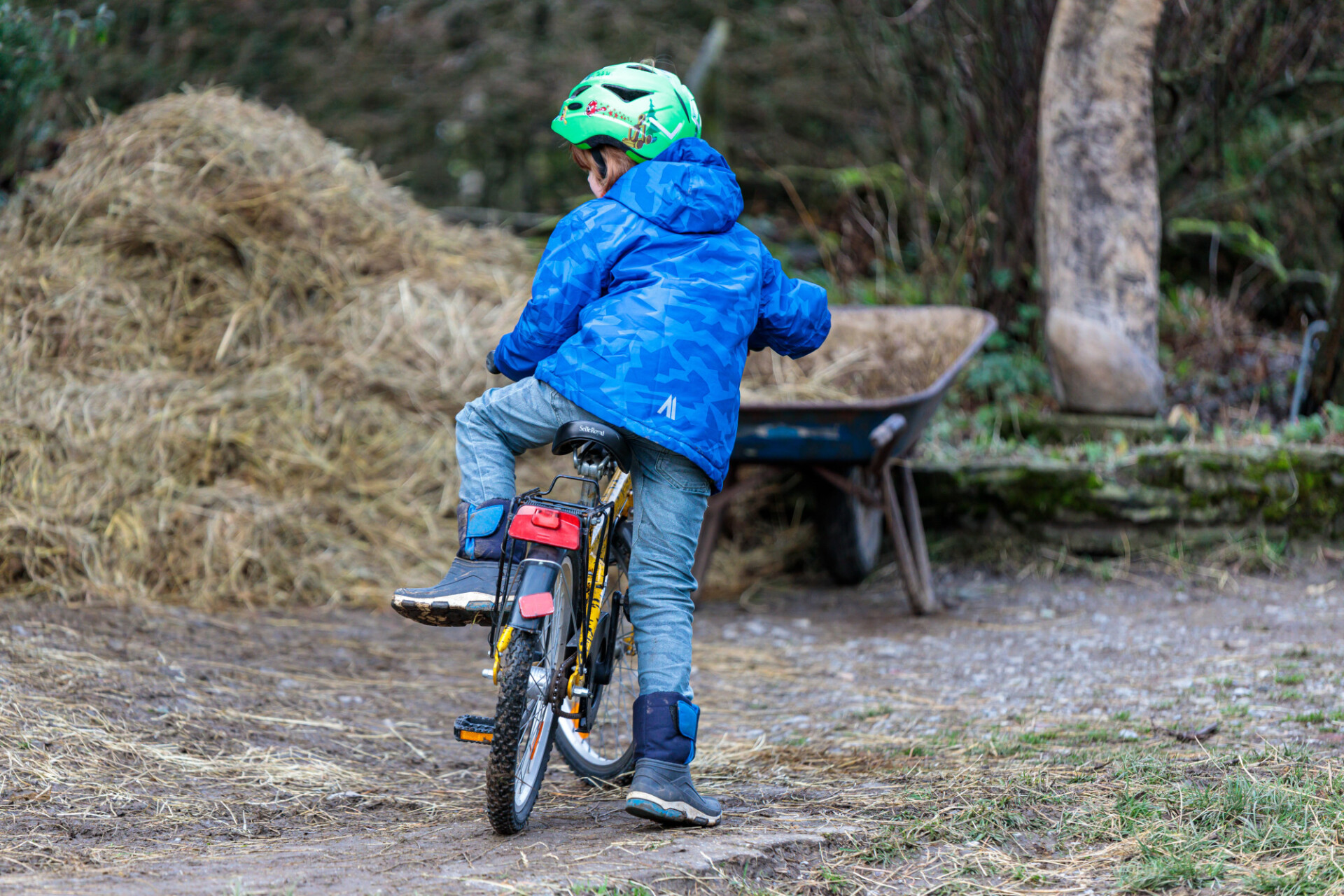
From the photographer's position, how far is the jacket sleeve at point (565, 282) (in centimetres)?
234

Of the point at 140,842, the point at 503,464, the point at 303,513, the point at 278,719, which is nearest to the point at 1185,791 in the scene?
the point at 503,464

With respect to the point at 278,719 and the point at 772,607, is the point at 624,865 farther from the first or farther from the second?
the point at 772,607

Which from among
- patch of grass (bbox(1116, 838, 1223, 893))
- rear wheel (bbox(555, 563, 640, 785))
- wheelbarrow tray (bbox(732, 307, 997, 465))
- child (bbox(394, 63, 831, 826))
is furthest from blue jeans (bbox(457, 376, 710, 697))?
wheelbarrow tray (bbox(732, 307, 997, 465))

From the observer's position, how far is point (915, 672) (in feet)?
12.5

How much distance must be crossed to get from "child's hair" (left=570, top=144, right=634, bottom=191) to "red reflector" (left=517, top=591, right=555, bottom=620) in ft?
2.84

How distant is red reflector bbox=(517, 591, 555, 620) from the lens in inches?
84.6

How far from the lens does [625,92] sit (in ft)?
7.89

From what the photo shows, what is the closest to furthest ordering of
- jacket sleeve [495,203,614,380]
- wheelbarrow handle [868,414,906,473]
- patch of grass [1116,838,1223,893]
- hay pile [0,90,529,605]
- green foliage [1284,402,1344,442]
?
1. patch of grass [1116,838,1223,893]
2. jacket sleeve [495,203,614,380]
3. wheelbarrow handle [868,414,906,473]
4. hay pile [0,90,529,605]
5. green foliage [1284,402,1344,442]

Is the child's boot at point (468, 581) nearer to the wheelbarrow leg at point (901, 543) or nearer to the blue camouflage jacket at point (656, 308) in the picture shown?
the blue camouflage jacket at point (656, 308)

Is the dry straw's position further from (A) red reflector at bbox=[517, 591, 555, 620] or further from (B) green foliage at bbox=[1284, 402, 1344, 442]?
(A) red reflector at bbox=[517, 591, 555, 620]

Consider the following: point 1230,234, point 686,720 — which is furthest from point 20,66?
point 1230,234

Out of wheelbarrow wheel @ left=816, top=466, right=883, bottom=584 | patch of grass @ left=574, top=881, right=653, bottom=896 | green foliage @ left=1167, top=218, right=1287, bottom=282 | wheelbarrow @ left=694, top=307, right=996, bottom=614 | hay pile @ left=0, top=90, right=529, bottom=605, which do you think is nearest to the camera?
patch of grass @ left=574, top=881, right=653, bottom=896

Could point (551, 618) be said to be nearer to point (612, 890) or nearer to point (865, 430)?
point (612, 890)

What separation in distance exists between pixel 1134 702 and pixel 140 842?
244 cm
